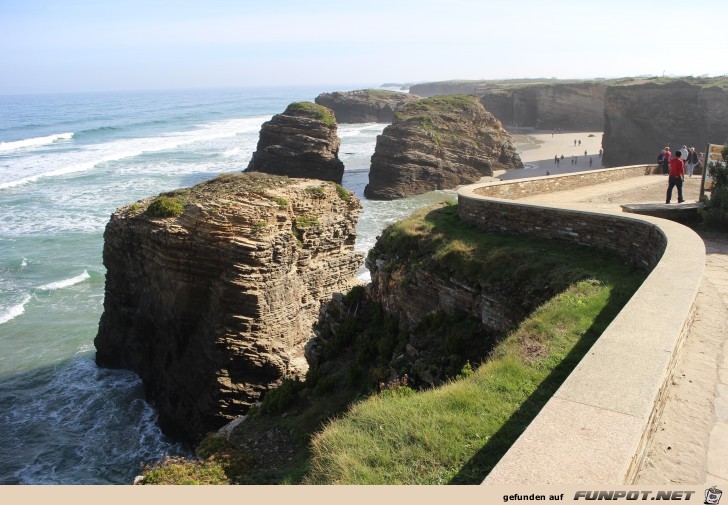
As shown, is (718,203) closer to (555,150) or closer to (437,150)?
(437,150)

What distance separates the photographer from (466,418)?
568 centimetres

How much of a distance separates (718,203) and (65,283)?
2647 cm

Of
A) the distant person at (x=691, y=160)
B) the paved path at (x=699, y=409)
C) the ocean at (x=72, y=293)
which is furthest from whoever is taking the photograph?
the distant person at (x=691, y=160)

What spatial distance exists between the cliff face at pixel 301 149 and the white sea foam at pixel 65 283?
20188 millimetres

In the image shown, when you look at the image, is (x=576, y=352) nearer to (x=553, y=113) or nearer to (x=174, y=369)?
(x=174, y=369)

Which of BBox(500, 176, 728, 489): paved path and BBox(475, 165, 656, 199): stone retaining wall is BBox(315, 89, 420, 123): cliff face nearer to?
BBox(475, 165, 656, 199): stone retaining wall

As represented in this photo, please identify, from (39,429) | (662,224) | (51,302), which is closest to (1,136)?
Answer: (51,302)

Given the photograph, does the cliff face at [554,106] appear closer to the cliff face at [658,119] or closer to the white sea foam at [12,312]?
the cliff face at [658,119]

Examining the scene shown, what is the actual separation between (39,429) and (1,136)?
265ft

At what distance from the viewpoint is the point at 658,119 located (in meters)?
54.9

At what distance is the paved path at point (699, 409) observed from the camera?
434 cm

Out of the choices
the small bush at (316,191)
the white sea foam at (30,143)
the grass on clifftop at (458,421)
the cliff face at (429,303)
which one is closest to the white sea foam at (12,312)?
the small bush at (316,191)

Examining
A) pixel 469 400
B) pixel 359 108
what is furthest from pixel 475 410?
pixel 359 108

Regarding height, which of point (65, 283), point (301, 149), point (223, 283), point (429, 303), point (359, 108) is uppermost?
point (359, 108)
